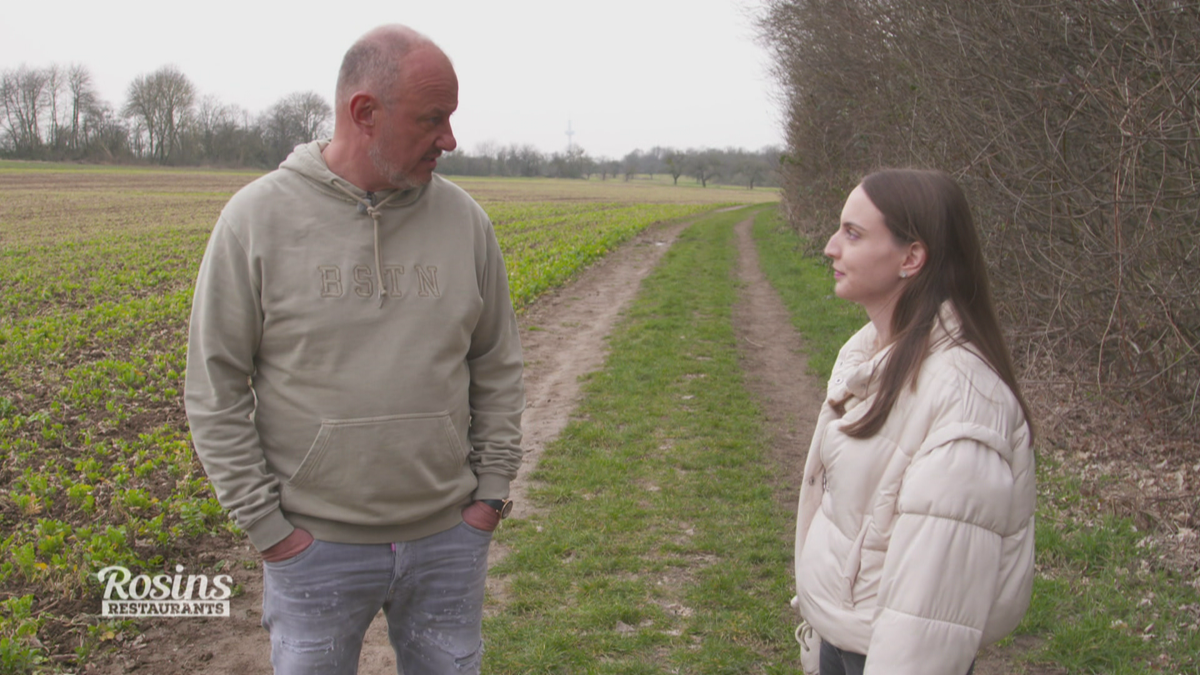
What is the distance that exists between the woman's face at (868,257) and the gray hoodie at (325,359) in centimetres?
99

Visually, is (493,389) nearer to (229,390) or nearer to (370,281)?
(370,281)

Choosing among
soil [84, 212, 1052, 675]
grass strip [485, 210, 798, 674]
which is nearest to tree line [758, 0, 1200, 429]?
soil [84, 212, 1052, 675]

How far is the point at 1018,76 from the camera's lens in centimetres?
631

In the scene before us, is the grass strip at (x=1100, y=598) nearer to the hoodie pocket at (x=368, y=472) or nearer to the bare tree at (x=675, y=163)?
the hoodie pocket at (x=368, y=472)

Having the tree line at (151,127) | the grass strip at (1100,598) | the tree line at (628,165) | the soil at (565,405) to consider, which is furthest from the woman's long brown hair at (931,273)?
the tree line at (628,165)

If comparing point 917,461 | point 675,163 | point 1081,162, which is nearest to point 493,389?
point 917,461

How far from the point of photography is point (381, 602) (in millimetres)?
2273

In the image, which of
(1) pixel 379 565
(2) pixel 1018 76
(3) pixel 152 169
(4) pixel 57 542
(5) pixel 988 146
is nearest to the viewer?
(1) pixel 379 565

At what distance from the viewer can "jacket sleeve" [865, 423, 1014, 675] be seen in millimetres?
1610

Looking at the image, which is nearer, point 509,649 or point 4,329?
point 509,649

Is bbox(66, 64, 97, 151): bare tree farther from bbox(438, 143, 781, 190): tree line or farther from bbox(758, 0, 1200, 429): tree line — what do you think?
bbox(758, 0, 1200, 429): tree line

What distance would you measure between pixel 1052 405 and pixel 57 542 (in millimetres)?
7054

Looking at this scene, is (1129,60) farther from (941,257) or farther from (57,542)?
(57,542)

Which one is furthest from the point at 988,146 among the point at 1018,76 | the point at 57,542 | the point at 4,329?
the point at 4,329
